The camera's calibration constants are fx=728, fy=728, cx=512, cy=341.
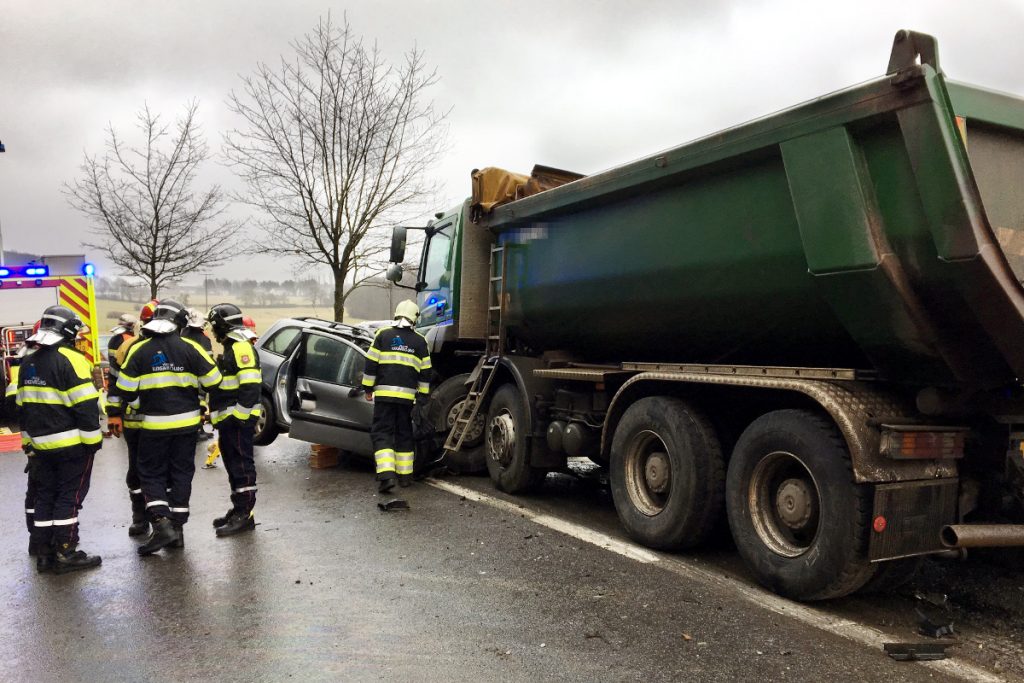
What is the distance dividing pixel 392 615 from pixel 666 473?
2.02 meters

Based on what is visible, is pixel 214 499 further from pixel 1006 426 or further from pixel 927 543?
pixel 1006 426

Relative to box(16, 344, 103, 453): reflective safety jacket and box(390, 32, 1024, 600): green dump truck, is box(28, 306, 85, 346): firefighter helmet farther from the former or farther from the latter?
box(390, 32, 1024, 600): green dump truck

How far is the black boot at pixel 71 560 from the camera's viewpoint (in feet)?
15.2

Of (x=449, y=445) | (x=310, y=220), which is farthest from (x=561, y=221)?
(x=310, y=220)

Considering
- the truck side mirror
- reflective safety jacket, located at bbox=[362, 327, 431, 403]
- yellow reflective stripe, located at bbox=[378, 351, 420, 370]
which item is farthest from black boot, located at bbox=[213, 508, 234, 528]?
the truck side mirror

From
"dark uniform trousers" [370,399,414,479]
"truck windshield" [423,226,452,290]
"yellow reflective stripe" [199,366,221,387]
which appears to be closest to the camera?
"yellow reflective stripe" [199,366,221,387]

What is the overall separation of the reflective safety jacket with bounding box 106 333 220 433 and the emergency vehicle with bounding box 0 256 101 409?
8.41m

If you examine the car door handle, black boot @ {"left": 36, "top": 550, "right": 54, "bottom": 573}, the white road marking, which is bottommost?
black boot @ {"left": 36, "top": 550, "right": 54, "bottom": 573}

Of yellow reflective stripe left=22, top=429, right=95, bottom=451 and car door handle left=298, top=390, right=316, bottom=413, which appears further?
car door handle left=298, top=390, right=316, bottom=413

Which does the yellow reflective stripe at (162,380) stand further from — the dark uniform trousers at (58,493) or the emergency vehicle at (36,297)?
the emergency vehicle at (36,297)

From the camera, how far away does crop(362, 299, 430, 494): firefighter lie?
6.57 metres

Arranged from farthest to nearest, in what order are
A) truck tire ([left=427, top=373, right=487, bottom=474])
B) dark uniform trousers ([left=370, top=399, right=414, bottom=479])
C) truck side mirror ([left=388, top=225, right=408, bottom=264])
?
truck side mirror ([left=388, top=225, right=408, bottom=264])
truck tire ([left=427, top=373, right=487, bottom=474])
dark uniform trousers ([left=370, top=399, right=414, bottom=479])

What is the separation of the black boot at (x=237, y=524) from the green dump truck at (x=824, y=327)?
2.59m

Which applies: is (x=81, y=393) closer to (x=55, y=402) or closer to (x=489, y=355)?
(x=55, y=402)
